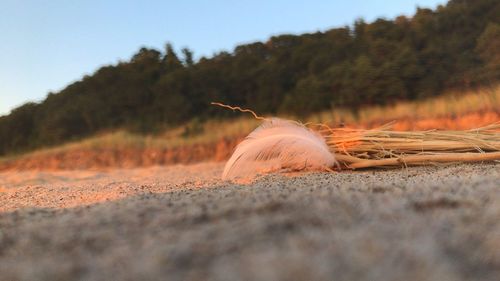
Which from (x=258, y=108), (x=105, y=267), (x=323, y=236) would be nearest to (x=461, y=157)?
(x=323, y=236)

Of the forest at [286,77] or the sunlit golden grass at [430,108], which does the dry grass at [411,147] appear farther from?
the forest at [286,77]

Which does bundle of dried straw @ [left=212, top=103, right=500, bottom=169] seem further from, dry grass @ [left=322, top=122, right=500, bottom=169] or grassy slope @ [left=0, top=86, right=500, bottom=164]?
grassy slope @ [left=0, top=86, right=500, bottom=164]

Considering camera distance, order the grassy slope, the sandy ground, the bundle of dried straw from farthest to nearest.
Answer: the grassy slope → the bundle of dried straw → the sandy ground

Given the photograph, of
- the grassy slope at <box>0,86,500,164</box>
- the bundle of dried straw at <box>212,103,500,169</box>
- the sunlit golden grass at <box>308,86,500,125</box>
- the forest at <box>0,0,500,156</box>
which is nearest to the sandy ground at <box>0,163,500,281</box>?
the bundle of dried straw at <box>212,103,500,169</box>

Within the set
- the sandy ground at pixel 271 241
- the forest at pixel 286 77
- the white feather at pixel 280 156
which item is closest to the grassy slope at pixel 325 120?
the forest at pixel 286 77

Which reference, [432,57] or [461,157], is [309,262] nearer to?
[461,157]

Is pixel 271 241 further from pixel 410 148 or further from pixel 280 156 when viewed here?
pixel 410 148
